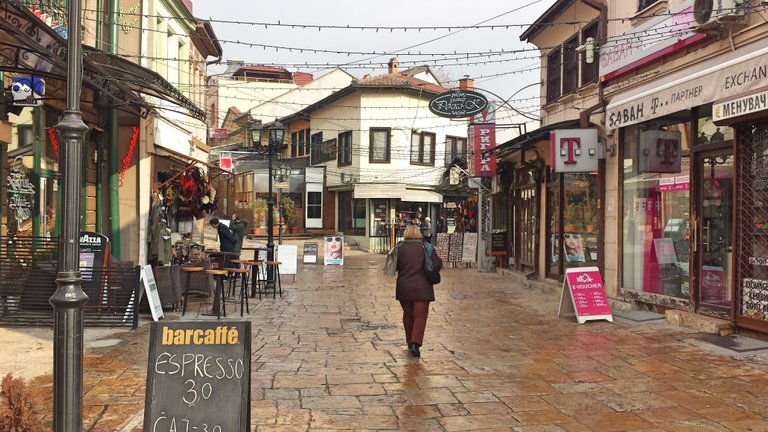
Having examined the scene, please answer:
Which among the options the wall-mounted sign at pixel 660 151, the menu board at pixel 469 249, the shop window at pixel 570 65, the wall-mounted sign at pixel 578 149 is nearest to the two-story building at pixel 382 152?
the menu board at pixel 469 249

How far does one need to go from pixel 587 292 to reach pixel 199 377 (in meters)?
7.24

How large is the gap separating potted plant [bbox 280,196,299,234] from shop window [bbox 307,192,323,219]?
856 millimetres

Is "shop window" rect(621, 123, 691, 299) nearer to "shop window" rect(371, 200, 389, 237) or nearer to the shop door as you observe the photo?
the shop door

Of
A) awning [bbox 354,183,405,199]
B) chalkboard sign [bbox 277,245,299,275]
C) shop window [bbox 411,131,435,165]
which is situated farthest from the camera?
shop window [bbox 411,131,435,165]

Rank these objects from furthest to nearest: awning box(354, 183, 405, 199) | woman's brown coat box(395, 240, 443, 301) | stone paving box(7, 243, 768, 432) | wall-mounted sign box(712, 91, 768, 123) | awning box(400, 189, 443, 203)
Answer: awning box(400, 189, 443, 203) < awning box(354, 183, 405, 199) < woman's brown coat box(395, 240, 443, 301) < wall-mounted sign box(712, 91, 768, 123) < stone paving box(7, 243, 768, 432)

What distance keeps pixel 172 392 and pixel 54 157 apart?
8985 millimetres

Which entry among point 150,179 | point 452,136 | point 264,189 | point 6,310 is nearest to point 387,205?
point 452,136

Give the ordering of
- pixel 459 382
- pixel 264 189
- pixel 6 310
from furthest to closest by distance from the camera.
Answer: pixel 264 189
pixel 6 310
pixel 459 382

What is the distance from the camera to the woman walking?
25.0 feet

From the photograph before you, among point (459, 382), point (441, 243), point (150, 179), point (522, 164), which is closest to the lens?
point (459, 382)

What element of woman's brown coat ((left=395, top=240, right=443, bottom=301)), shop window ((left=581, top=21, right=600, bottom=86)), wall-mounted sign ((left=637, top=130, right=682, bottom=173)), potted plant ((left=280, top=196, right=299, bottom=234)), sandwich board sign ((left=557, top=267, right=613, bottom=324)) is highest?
shop window ((left=581, top=21, right=600, bottom=86))

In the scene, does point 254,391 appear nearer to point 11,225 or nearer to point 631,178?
point 11,225

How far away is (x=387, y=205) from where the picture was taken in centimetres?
3231

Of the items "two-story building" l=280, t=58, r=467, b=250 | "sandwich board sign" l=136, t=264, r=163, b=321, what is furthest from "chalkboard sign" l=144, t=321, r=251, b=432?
"two-story building" l=280, t=58, r=467, b=250
